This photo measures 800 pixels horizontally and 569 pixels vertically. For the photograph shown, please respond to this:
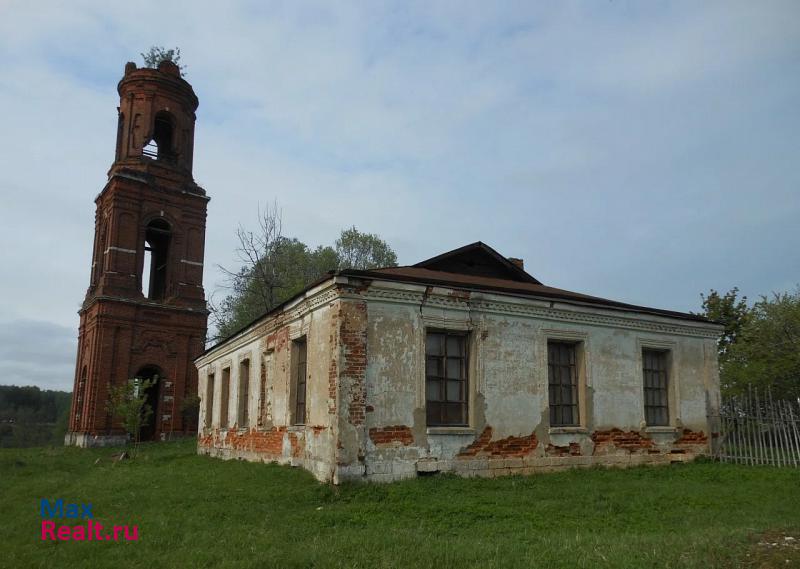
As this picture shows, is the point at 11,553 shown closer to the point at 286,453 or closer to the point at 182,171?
the point at 286,453

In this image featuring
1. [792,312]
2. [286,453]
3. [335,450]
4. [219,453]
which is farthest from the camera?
[792,312]

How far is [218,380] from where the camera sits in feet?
57.9

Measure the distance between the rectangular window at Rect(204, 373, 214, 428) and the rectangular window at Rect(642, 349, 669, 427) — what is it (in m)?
11.8

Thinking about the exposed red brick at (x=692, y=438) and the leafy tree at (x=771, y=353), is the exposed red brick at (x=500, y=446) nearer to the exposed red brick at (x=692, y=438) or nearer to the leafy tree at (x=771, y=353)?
the exposed red brick at (x=692, y=438)

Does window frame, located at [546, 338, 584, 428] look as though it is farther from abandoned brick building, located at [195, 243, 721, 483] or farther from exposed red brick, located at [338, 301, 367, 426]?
exposed red brick, located at [338, 301, 367, 426]

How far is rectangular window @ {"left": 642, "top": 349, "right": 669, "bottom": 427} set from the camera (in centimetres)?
1270

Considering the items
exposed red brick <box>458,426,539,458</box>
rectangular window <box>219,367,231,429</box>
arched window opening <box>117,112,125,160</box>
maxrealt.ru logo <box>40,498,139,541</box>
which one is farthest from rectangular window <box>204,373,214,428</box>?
arched window opening <box>117,112,125,160</box>

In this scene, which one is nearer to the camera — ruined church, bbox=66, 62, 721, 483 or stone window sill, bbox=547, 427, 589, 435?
ruined church, bbox=66, 62, 721, 483

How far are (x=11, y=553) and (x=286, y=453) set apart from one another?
211 inches

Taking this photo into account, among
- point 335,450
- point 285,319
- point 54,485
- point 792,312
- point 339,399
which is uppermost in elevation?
point 792,312

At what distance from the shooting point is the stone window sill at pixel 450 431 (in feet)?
32.7

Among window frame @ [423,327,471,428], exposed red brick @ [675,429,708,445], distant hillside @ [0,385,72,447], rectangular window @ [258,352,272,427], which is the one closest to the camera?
window frame @ [423,327,471,428]

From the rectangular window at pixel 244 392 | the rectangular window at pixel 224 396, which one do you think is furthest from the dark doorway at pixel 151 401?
the rectangular window at pixel 244 392

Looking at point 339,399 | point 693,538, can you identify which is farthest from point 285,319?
point 693,538
